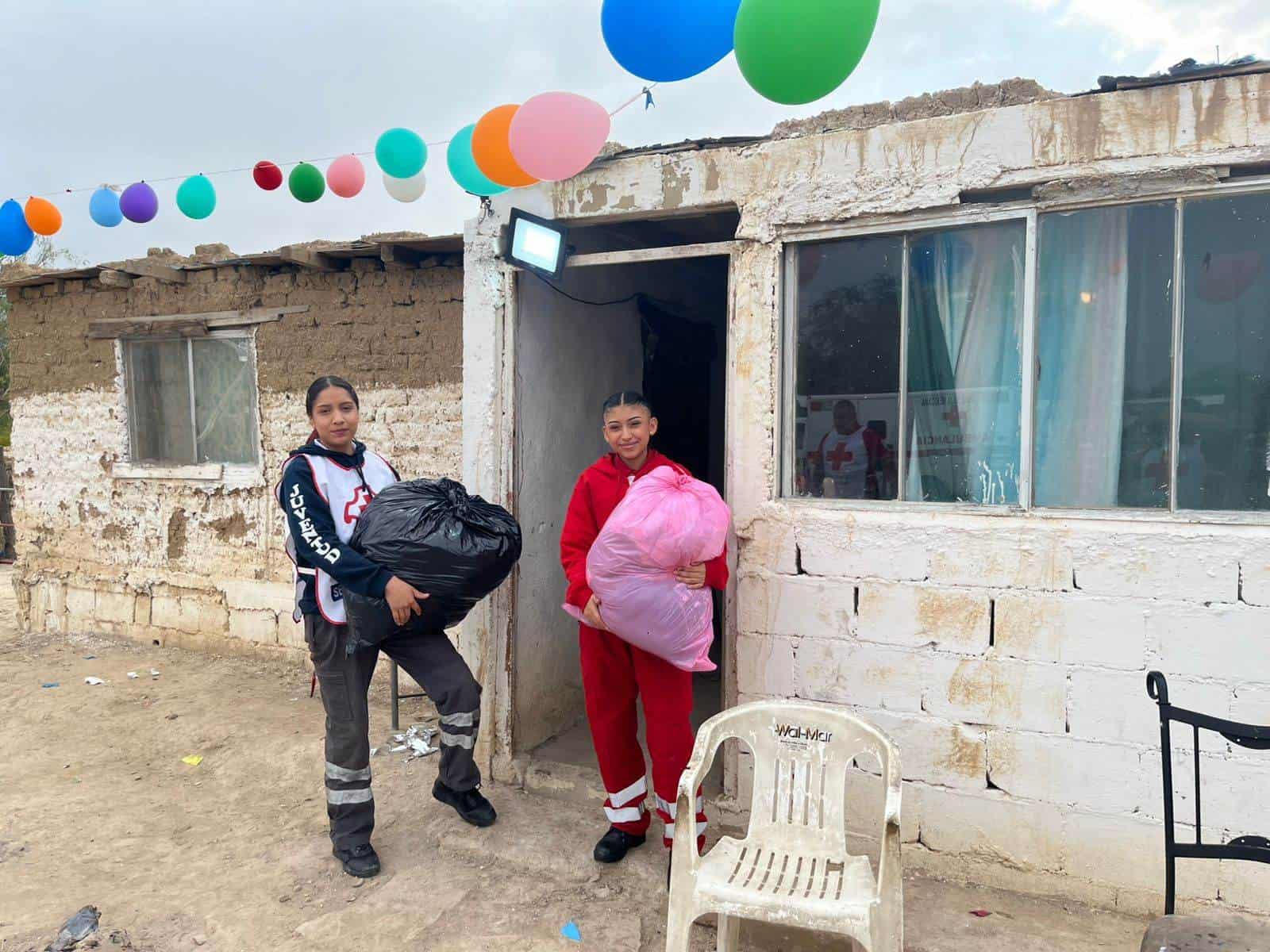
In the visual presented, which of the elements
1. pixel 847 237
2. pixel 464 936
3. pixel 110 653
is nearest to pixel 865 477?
pixel 847 237

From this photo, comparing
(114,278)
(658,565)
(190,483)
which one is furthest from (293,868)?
(114,278)

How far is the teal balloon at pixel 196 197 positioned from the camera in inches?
224

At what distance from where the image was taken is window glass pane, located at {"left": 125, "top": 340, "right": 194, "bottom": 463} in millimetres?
6836

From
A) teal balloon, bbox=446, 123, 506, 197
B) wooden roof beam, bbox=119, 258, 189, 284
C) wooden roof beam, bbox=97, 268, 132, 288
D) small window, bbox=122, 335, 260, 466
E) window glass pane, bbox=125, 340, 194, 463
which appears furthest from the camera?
window glass pane, bbox=125, 340, 194, 463

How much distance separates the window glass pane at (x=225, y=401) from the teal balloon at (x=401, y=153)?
229 cm

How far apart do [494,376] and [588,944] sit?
2416 millimetres

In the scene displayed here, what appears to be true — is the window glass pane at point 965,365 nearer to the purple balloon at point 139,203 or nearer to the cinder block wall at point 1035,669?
the cinder block wall at point 1035,669

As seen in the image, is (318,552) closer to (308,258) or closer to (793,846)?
(793,846)

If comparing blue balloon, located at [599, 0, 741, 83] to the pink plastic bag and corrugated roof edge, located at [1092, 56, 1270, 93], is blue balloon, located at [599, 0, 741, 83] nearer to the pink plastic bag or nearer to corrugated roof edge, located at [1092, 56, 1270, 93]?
corrugated roof edge, located at [1092, 56, 1270, 93]

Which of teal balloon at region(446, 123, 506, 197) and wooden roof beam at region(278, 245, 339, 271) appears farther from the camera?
wooden roof beam at region(278, 245, 339, 271)

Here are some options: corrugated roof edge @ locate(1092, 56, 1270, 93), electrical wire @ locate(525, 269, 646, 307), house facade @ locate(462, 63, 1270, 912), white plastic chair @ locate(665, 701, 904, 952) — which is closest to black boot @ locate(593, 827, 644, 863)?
house facade @ locate(462, 63, 1270, 912)

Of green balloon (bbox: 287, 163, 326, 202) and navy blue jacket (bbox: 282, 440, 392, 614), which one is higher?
green balloon (bbox: 287, 163, 326, 202)

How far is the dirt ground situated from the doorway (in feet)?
1.92

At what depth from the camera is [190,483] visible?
6660mm
